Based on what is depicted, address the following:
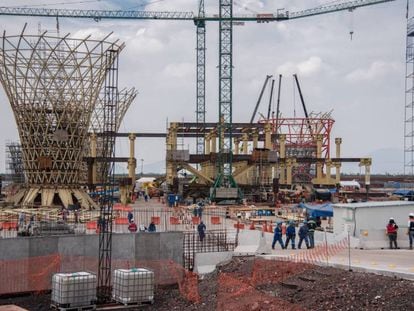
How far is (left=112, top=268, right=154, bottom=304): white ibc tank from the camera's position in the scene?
21984 millimetres

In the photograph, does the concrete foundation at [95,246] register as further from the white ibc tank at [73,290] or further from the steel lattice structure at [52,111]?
the steel lattice structure at [52,111]

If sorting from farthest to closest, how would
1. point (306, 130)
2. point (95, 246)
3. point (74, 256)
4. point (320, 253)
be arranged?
point (306, 130) < point (95, 246) < point (74, 256) < point (320, 253)

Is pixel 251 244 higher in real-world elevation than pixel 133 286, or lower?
higher

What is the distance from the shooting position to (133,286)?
72.2 feet

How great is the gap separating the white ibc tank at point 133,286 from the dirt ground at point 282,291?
448 mm

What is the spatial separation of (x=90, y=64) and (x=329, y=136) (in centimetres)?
7865

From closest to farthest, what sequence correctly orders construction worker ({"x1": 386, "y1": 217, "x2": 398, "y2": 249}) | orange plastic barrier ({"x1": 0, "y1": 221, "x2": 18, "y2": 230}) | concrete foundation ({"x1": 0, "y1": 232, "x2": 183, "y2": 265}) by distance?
concrete foundation ({"x1": 0, "y1": 232, "x2": 183, "y2": 265}) < construction worker ({"x1": 386, "y1": 217, "x2": 398, "y2": 249}) < orange plastic barrier ({"x1": 0, "y1": 221, "x2": 18, "y2": 230})

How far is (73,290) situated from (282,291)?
22.7ft

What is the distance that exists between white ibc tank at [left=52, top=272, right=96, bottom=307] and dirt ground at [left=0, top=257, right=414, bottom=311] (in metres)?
1.13

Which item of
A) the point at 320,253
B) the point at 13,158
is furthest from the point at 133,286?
the point at 13,158

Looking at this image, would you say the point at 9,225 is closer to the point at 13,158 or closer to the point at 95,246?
the point at 95,246

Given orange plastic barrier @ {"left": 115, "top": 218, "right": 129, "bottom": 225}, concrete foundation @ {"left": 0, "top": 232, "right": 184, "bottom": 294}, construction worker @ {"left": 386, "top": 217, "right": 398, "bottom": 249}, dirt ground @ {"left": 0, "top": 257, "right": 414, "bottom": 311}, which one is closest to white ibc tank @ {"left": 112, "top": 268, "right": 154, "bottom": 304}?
dirt ground @ {"left": 0, "top": 257, "right": 414, "bottom": 311}

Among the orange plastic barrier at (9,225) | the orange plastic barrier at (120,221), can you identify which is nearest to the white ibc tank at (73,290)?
the orange plastic barrier at (9,225)

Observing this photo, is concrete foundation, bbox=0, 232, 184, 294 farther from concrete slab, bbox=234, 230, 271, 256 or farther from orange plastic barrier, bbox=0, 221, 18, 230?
orange plastic barrier, bbox=0, 221, 18, 230
